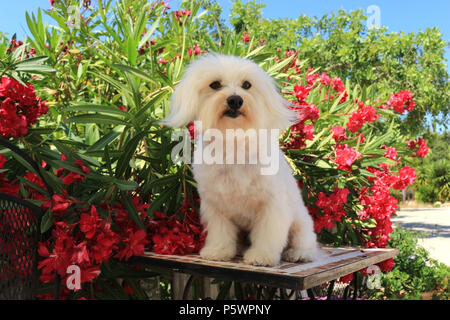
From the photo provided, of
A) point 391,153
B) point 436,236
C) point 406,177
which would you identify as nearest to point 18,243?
point 391,153

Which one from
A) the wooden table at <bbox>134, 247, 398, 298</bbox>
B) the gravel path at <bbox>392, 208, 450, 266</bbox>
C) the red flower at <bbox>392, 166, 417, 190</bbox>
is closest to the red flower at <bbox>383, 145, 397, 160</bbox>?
the red flower at <bbox>392, 166, 417, 190</bbox>

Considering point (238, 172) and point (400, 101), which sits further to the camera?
point (400, 101)

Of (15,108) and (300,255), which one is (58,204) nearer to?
(15,108)

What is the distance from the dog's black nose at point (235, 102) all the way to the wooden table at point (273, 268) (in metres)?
0.60

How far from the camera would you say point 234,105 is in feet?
4.82

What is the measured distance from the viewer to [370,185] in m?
2.62

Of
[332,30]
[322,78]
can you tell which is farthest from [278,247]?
[332,30]

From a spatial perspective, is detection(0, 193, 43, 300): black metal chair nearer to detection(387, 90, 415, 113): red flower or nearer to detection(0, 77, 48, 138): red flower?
detection(0, 77, 48, 138): red flower

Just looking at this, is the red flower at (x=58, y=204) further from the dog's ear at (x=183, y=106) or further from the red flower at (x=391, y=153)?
the red flower at (x=391, y=153)

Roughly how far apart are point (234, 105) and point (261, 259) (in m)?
0.60

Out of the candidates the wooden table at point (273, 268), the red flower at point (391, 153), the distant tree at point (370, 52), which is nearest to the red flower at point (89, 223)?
the wooden table at point (273, 268)

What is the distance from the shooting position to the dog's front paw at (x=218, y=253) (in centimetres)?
163
